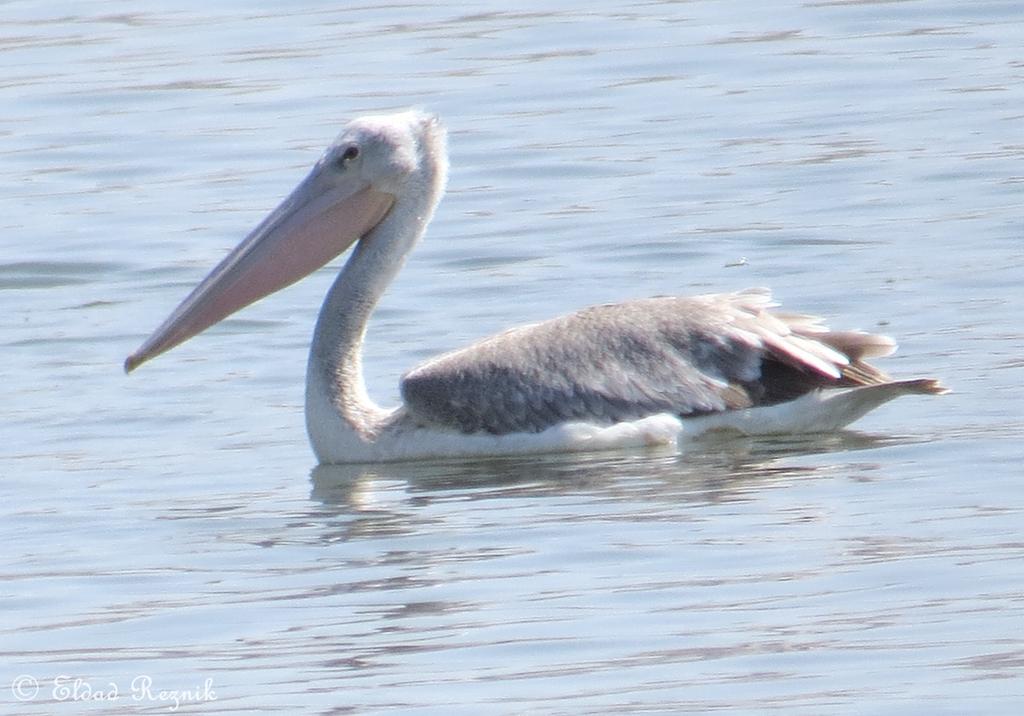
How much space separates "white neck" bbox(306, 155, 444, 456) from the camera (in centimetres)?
808

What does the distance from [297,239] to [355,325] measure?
14.6 inches

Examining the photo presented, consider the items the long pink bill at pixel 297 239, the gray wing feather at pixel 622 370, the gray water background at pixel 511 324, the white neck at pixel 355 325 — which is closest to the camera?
the gray water background at pixel 511 324

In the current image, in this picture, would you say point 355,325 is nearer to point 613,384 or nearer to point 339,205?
point 339,205

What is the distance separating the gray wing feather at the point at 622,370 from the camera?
7965 millimetres

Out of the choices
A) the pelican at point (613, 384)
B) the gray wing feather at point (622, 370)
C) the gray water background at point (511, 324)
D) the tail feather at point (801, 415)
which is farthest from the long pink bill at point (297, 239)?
the tail feather at point (801, 415)

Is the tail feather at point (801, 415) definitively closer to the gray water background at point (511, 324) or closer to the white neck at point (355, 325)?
the gray water background at point (511, 324)

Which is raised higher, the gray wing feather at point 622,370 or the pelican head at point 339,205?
the pelican head at point 339,205

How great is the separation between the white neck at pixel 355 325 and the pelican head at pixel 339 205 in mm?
10

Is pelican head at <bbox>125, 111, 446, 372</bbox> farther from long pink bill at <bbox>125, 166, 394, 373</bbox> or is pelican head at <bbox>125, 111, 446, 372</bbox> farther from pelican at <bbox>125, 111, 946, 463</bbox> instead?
pelican at <bbox>125, 111, 946, 463</bbox>

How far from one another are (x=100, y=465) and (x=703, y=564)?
2397 mm

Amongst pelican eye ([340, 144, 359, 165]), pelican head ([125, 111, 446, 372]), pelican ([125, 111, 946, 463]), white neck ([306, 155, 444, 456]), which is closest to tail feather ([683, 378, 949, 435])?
pelican ([125, 111, 946, 463])

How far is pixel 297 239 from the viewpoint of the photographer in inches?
336

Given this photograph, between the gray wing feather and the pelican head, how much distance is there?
2.35 feet

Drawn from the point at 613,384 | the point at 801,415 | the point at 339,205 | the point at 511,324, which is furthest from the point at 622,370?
the point at 511,324
